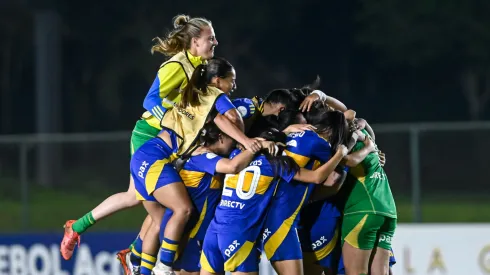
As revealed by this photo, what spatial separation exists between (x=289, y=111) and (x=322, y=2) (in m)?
26.9

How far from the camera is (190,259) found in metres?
9.04

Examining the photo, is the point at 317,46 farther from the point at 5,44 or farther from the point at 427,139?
the point at 427,139

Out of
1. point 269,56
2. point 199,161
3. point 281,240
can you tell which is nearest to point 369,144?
point 281,240

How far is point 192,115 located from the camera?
28.1 ft


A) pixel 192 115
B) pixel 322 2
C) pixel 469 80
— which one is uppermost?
pixel 322 2

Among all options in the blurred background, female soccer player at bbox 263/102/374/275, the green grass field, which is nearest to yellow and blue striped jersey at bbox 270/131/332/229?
female soccer player at bbox 263/102/374/275

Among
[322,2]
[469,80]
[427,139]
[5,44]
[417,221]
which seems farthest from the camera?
[5,44]

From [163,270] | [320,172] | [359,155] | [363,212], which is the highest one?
[359,155]

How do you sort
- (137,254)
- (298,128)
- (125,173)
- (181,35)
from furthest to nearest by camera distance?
(125,173), (137,254), (181,35), (298,128)

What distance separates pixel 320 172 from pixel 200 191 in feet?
3.18

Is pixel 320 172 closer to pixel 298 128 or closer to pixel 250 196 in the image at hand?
pixel 298 128

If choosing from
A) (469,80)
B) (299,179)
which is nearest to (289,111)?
(299,179)

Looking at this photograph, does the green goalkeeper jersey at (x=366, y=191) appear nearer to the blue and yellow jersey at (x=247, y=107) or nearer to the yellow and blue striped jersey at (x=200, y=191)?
the blue and yellow jersey at (x=247, y=107)

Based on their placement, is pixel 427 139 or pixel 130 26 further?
pixel 130 26
